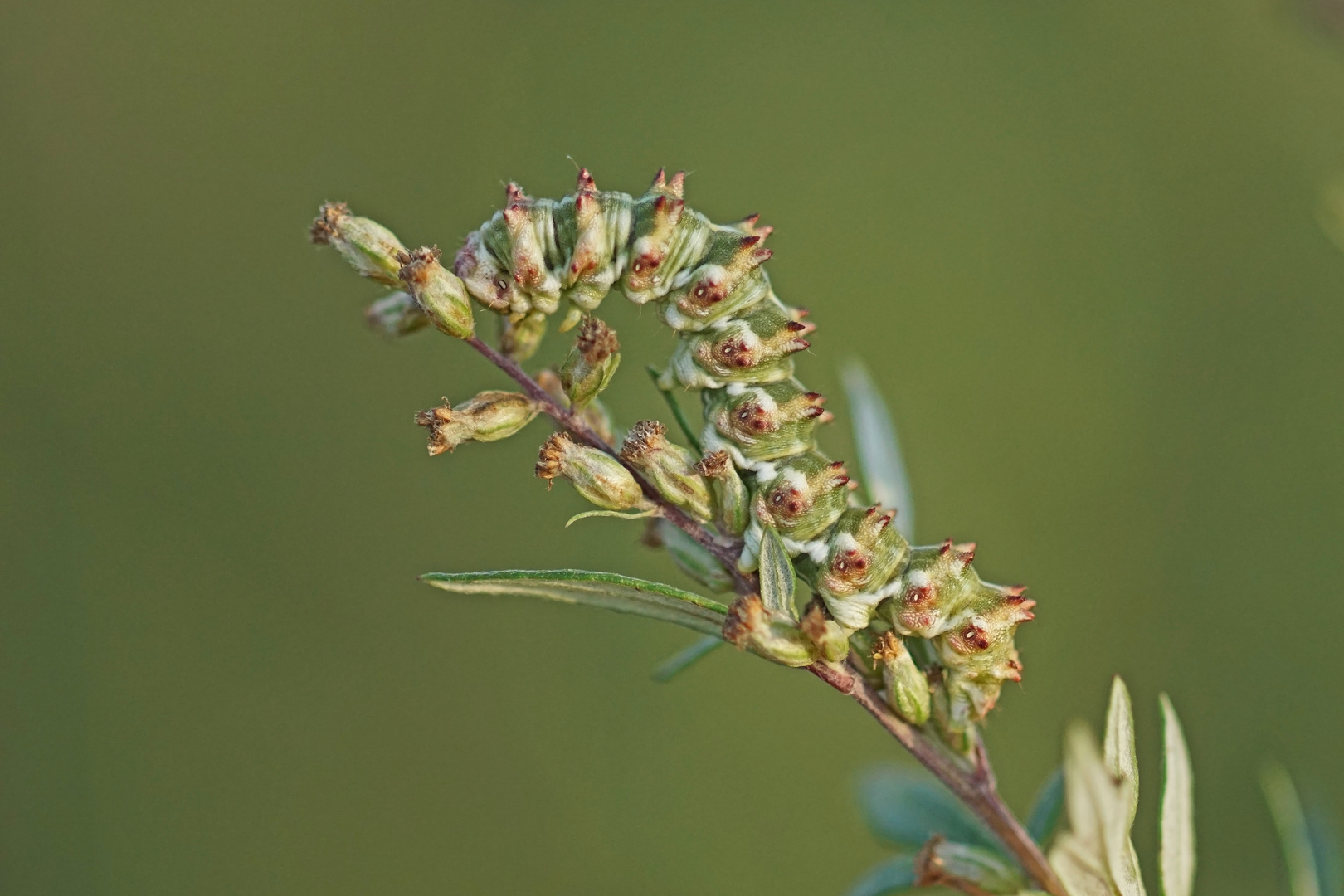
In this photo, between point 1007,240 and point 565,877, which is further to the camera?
point 1007,240

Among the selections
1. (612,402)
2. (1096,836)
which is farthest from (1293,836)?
(612,402)

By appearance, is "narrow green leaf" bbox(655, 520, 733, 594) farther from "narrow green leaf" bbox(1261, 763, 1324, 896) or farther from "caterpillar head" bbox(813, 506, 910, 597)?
"narrow green leaf" bbox(1261, 763, 1324, 896)

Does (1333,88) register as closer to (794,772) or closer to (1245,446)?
(1245,446)

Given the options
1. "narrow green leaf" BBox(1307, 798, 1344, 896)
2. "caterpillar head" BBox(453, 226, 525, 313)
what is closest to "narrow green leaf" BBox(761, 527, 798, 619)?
"caterpillar head" BBox(453, 226, 525, 313)

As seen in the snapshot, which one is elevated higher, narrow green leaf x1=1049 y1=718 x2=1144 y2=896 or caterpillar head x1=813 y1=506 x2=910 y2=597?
caterpillar head x1=813 y1=506 x2=910 y2=597

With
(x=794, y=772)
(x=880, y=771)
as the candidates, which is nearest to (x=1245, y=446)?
(x=794, y=772)

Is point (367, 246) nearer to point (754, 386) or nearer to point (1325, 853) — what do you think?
point (754, 386)

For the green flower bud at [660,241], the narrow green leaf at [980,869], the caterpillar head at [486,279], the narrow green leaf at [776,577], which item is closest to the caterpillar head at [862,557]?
the narrow green leaf at [776,577]
